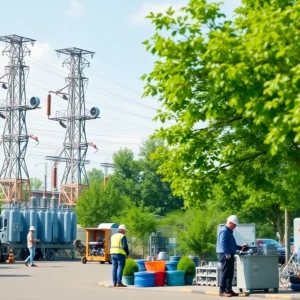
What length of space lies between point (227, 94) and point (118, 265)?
34.7 feet

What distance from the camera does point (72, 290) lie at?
22.9 metres

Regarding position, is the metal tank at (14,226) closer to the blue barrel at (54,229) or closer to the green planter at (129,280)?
Result: the blue barrel at (54,229)

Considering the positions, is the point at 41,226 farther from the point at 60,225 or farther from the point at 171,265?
the point at 171,265

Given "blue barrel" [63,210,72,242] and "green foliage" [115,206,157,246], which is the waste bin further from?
"blue barrel" [63,210,72,242]

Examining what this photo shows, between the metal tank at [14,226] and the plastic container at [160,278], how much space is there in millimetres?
27942

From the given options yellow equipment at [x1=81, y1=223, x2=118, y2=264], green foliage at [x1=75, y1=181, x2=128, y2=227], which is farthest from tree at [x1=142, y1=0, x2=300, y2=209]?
green foliage at [x1=75, y1=181, x2=128, y2=227]

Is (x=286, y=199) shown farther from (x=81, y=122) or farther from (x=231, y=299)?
(x=81, y=122)

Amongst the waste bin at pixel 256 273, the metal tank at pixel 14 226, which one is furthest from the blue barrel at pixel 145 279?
the metal tank at pixel 14 226

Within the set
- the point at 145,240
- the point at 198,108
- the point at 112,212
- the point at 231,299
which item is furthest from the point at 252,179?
the point at 112,212

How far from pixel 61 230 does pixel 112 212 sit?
14.3 m

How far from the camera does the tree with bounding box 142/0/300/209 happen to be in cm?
1317

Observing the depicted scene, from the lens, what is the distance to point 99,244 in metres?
48.7

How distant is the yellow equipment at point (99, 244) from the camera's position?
47.8m

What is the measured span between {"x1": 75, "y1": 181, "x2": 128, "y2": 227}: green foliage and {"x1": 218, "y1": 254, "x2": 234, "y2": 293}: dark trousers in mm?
47839
